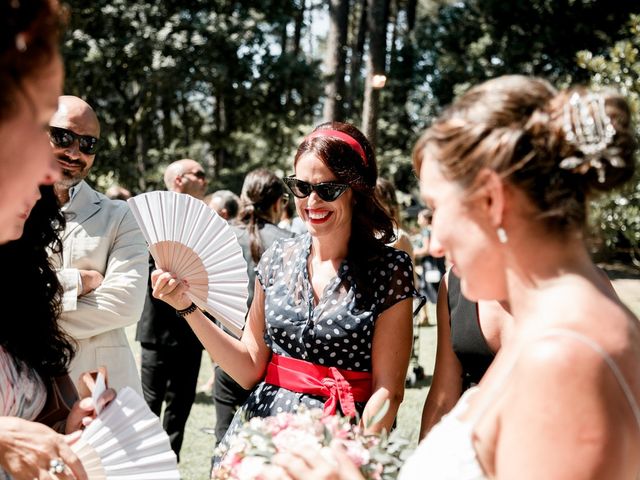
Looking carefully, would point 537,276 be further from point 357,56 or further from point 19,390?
point 357,56

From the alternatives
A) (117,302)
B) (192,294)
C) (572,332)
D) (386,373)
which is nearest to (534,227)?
(572,332)

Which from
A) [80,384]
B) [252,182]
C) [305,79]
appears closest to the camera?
[80,384]

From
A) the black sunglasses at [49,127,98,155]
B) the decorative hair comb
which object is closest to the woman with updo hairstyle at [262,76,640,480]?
the decorative hair comb

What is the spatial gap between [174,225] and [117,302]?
2.24 ft

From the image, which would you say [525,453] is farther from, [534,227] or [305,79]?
[305,79]

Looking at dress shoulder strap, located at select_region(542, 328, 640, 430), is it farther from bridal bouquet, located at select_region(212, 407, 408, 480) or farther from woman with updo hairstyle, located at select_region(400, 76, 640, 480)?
bridal bouquet, located at select_region(212, 407, 408, 480)

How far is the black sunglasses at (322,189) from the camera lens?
2711 mm

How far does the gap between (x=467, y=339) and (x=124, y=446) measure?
1.27 meters

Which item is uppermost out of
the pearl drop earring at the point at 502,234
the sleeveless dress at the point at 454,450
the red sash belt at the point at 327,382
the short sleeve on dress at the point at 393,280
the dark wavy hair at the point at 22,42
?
the dark wavy hair at the point at 22,42

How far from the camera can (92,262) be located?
3.23 meters

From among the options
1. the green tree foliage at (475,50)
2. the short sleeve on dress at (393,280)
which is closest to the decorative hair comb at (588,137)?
the short sleeve on dress at (393,280)

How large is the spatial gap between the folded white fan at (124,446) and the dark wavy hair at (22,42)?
1.01 meters

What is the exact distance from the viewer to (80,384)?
6.89 ft

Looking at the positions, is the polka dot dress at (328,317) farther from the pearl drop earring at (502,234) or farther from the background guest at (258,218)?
the background guest at (258,218)
